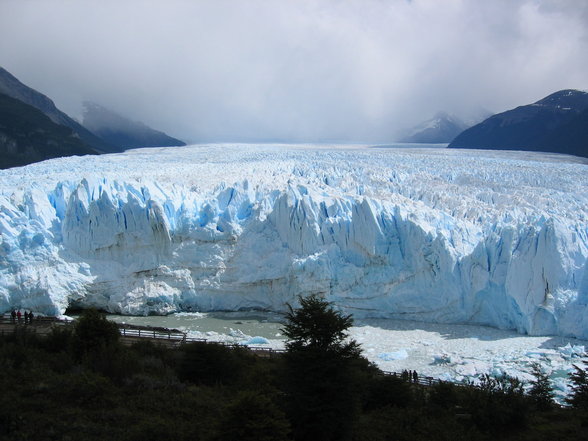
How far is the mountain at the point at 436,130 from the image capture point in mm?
54688

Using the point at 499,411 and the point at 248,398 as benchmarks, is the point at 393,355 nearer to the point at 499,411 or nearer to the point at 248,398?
the point at 499,411

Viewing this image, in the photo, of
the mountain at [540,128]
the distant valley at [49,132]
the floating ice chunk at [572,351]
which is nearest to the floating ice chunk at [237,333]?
the floating ice chunk at [572,351]

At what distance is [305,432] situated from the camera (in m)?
7.86

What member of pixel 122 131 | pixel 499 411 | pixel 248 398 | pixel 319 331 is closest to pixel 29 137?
pixel 122 131

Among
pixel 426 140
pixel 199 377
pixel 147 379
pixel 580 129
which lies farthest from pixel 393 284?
pixel 426 140

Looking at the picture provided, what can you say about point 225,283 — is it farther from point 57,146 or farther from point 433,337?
point 57,146

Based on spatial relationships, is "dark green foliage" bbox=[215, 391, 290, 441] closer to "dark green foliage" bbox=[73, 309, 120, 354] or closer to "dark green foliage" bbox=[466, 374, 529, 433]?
"dark green foliage" bbox=[466, 374, 529, 433]

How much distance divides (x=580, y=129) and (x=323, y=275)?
30262mm

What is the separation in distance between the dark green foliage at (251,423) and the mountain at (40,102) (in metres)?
59.8

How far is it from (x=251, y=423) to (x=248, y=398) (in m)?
0.31

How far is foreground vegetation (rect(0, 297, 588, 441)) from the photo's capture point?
7.51 metres

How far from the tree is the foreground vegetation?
0.02 meters

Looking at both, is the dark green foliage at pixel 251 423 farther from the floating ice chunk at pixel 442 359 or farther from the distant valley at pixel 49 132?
the distant valley at pixel 49 132

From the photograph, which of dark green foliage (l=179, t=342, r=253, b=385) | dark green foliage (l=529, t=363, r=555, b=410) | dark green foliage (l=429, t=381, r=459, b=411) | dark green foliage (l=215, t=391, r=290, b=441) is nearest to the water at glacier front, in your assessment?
dark green foliage (l=529, t=363, r=555, b=410)
